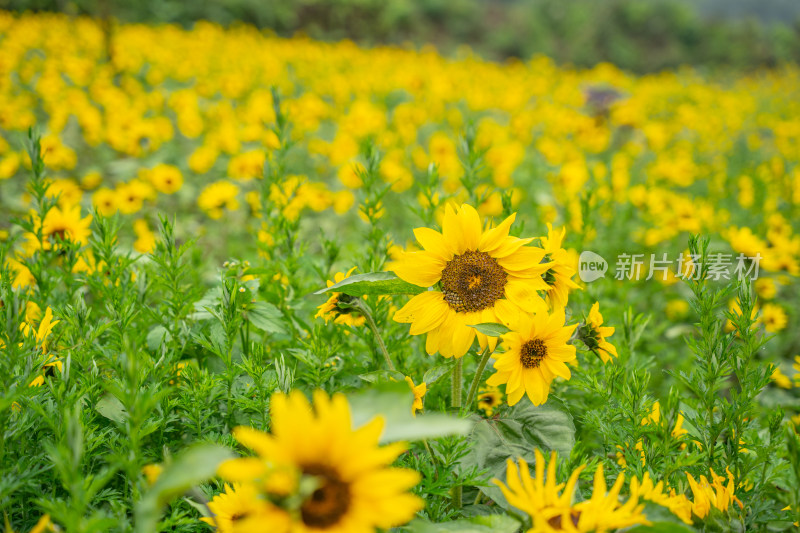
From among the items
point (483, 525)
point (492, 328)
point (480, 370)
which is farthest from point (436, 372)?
point (483, 525)

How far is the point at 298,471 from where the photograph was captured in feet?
2.30

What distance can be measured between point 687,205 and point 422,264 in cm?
289

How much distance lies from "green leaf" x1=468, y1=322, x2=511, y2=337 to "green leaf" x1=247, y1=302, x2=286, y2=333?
68 centimetres

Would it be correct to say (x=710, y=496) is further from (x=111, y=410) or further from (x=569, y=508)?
(x=111, y=410)

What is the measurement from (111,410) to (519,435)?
1.07 meters

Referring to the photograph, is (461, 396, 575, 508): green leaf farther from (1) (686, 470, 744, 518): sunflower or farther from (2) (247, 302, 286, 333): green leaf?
(2) (247, 302, 286, 333): green leaf

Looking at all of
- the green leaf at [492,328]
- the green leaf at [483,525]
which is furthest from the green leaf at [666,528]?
the green leaf at [492,328]

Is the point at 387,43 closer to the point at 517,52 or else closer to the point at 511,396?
the point at 517,52

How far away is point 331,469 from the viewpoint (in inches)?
28.3

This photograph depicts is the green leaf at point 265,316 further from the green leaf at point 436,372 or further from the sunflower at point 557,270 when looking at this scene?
the sunflower at point 557,270

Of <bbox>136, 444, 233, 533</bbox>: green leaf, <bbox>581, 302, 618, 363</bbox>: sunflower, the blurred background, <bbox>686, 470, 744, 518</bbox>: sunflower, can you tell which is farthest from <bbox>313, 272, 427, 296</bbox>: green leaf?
the blurred background

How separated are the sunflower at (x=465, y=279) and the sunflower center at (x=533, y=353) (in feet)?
0.24

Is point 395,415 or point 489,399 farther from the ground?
point 395,415

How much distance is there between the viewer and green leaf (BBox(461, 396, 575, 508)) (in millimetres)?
1238
